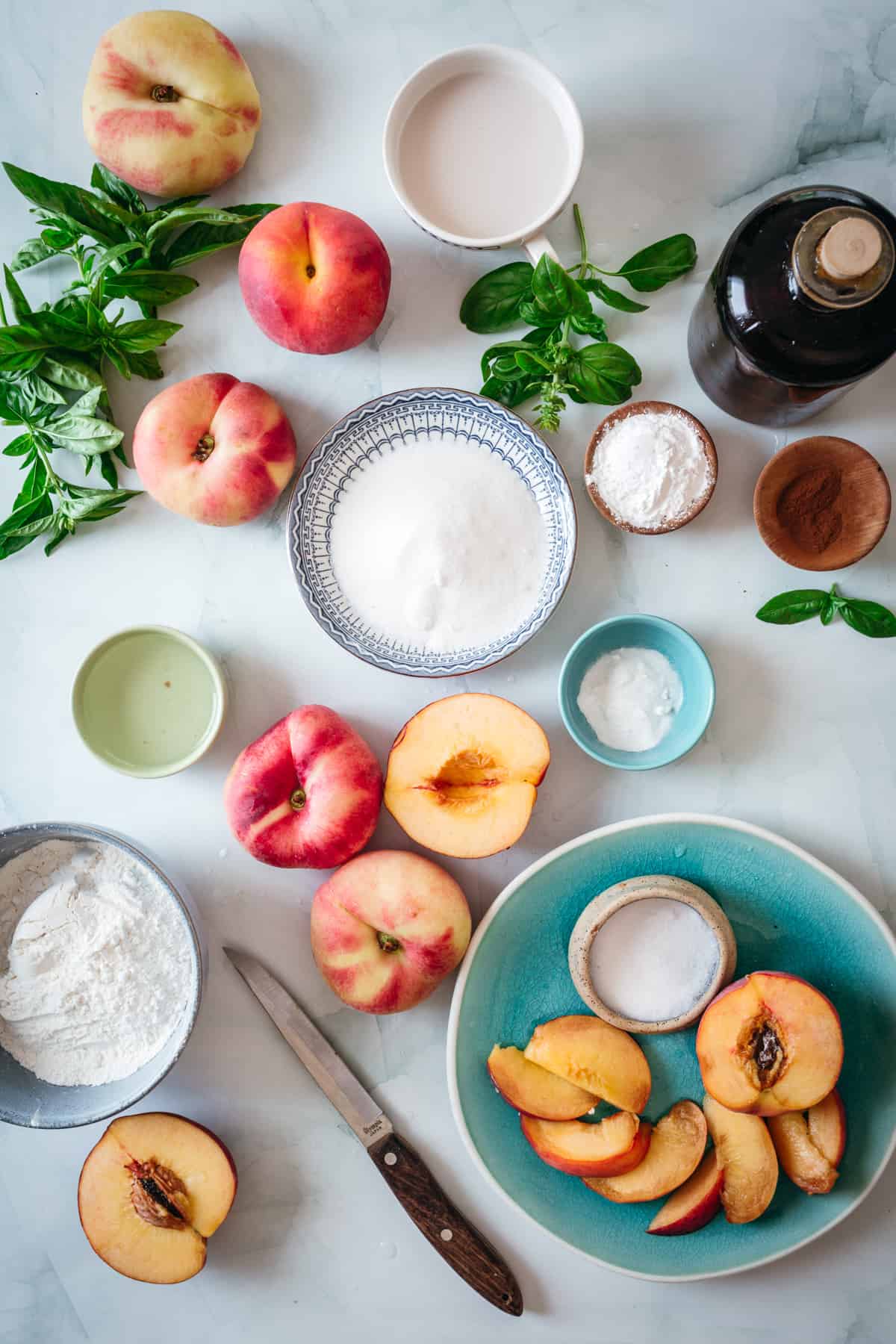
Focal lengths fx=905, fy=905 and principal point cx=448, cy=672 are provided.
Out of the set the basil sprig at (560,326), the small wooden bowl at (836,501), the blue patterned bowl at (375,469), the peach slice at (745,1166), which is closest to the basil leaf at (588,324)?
the basil sprig at (560,326)

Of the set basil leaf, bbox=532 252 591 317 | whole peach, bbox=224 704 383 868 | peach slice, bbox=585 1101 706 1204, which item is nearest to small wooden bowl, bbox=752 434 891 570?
basil leaf, bbox=532 252 591 317

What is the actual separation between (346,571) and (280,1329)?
0.85m

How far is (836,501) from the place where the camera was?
3.10ft

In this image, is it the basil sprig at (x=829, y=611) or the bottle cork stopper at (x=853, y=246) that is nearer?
the bottle cork stopper at (x=853, y=246)

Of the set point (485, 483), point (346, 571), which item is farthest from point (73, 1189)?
point (485, 483)

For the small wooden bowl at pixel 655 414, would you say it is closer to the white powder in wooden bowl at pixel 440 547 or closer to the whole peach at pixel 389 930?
the white powder in wooden bowl at pixel 440 547

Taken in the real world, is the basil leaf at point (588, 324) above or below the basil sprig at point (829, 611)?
above

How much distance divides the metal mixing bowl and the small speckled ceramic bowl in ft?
1.26

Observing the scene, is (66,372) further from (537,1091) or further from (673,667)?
(537,1091)

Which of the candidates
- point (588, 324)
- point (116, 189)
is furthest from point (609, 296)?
point (116, 189)

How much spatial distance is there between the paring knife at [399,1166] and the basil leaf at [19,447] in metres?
0.63

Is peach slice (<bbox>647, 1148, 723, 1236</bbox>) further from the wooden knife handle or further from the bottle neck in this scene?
the bottle neck

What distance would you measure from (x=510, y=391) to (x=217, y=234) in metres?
0.36

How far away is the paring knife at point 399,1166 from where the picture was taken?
3.22ft
